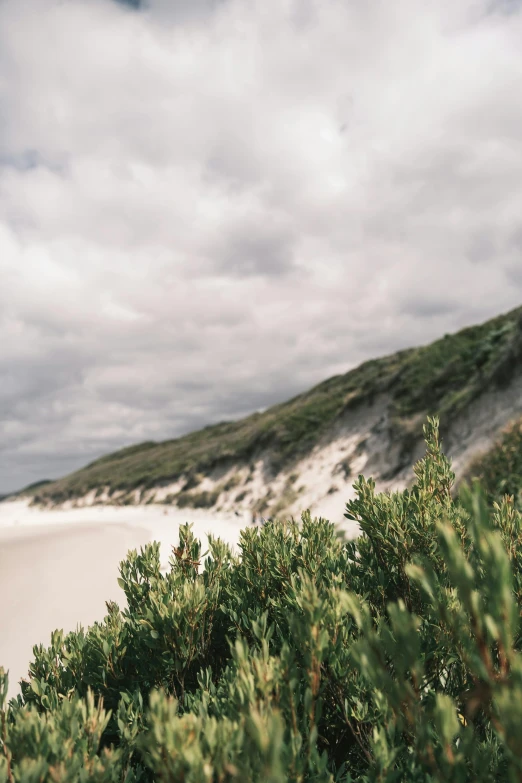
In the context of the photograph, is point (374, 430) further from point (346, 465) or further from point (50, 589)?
point (50, 589)

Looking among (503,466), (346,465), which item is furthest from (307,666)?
(346,465)

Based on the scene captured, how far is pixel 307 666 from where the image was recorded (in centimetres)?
238

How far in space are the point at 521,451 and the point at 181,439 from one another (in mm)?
92676

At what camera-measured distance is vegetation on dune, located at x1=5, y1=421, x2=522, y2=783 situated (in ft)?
5.94

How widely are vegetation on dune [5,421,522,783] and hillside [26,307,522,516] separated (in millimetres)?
13740

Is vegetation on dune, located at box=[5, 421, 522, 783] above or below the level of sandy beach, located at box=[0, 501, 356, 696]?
above

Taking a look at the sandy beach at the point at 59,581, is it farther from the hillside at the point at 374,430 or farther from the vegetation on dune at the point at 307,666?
the hillside at the point at 374,430

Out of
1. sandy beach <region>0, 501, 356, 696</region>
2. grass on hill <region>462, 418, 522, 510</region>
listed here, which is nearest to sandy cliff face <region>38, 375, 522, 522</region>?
grass on hill <region>462, 418, 522, 510</region>

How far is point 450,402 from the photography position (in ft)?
75.8

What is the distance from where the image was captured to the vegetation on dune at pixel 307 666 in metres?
1.81

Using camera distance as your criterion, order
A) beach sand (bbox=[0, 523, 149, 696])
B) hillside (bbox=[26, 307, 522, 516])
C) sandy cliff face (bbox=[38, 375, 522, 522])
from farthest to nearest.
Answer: hillside (bbox=[26, 307, 522, 516]) → sandy cliff face (bbox=[38, 375, 522, 522]) → beach sand (bbox=[0, 523, 149, 696])

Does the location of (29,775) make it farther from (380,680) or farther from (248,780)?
(380,680)

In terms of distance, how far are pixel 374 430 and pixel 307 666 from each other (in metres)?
29.3

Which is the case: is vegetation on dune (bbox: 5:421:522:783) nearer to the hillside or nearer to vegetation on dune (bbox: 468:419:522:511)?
vegetation on dune (bbox: 468:419:522:511)
